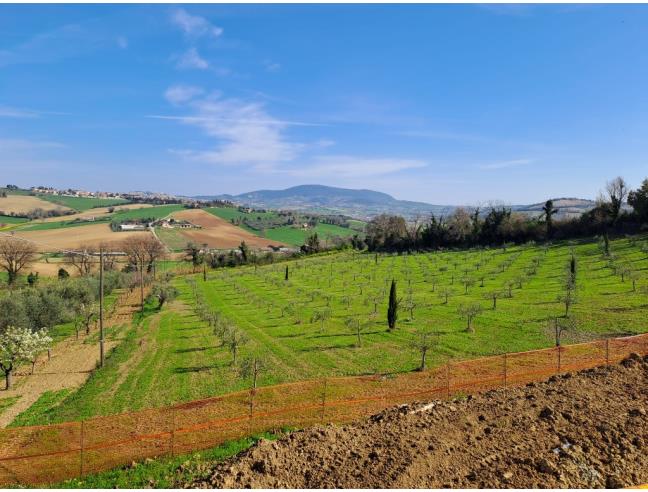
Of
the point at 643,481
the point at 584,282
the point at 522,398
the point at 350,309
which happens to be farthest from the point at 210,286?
the point at 643,481

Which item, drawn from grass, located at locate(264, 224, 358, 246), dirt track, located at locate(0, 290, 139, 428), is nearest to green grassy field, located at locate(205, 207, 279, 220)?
grass, located at locate(264, 224, 358, 246)

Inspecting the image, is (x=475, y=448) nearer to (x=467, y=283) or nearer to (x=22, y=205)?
(x=467, y=283)

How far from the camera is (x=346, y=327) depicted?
118 feet

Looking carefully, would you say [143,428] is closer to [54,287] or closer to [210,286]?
[54,287]

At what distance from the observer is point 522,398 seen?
13953mm

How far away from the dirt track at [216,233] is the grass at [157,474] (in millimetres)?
103828

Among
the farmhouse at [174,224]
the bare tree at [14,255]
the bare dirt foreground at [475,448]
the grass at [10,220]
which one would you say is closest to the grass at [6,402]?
the bare dirt foreground at [475,448]

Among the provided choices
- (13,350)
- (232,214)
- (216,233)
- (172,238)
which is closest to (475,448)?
(13,350)

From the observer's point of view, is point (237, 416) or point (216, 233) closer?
point (237, 416)

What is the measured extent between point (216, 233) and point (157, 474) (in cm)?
12448

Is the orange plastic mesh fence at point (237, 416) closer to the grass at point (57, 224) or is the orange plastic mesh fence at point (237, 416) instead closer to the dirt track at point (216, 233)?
the dirt track at point (216, 233)

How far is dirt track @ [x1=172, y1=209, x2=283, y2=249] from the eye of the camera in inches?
4751

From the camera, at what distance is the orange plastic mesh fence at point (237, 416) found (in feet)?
43.3

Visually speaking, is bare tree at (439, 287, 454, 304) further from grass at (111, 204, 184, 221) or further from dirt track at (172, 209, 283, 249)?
grass at (111, 204, 184, 221)
